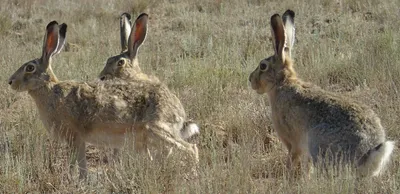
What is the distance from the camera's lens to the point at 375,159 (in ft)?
15.2

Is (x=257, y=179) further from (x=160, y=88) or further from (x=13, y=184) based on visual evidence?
(x=13, y=184)

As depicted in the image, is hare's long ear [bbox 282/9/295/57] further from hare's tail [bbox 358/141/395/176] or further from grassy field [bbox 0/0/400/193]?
hare's tail [bbox 358/141/395/176]

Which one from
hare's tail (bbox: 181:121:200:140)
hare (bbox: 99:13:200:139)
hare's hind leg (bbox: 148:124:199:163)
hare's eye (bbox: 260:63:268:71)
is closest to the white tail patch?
hare's tail (bbox: 181:121:200:140)

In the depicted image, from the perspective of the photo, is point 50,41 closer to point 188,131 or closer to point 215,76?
point 188,131

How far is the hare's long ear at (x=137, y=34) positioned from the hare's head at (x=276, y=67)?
1.54 metres

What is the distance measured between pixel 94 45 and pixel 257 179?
7.20 m

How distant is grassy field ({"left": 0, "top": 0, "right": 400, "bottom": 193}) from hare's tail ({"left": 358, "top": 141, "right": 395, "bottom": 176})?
82mm

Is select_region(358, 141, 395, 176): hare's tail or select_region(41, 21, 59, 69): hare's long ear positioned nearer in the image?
select_region(358, 141, 395, 176): hare's tail

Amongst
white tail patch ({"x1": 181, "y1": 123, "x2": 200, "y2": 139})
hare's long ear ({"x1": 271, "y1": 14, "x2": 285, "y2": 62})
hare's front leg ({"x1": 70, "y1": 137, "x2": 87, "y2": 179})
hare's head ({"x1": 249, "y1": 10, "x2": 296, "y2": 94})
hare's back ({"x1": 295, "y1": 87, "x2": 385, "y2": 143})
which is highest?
hare's long ear ({"x1": 271, "y1": 14, "x2": 285, "y2": 62})

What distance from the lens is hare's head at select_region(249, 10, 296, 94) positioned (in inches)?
237

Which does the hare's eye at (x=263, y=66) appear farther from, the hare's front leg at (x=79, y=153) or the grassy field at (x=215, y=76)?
the hare's front leg at (x=79, y=153)

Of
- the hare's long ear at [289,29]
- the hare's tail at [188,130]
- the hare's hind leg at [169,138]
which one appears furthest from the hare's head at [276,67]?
the hare's hind leg at [169,138]

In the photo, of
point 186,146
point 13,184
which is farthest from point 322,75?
point 13,184

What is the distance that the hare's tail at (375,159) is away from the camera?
15.1 feet
